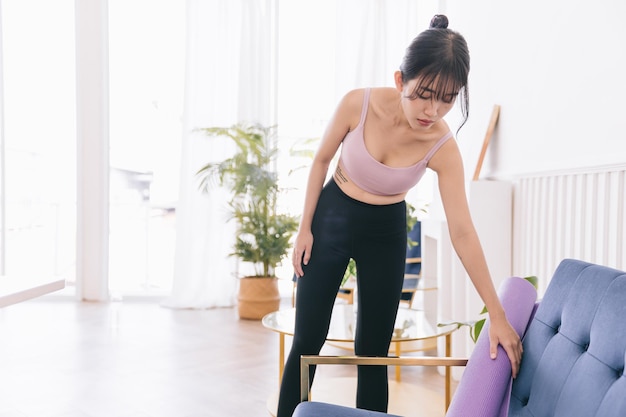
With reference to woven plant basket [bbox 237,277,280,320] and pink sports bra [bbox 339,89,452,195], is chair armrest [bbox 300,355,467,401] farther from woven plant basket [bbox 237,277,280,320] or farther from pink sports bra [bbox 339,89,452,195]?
woven plant basket [bbox 237,277,280,320]

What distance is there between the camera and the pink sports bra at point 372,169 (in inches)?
62.1

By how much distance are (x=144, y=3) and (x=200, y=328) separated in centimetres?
290

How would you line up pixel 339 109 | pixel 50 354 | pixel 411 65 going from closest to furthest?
pixel 411 65
pixel 339 109
pixel 50 354

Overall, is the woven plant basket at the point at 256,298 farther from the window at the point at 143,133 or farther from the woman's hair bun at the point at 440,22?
the woman's hair bun at the point at 440,22

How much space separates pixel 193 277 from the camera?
506cm

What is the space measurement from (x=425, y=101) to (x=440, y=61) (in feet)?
0.31

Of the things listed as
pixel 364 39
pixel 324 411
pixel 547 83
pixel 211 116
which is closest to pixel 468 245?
pixel 324 411

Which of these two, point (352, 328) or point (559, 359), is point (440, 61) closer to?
point (559, 359)

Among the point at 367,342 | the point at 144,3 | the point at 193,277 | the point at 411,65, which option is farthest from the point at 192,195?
the point at 411,65

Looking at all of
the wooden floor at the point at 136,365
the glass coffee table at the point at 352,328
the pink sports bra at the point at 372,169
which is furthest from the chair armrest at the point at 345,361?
the wooden floor at the point at 136,365

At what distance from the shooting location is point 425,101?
1.39 meters

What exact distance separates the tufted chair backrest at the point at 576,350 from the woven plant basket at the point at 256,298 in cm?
325

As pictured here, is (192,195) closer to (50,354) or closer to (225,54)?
(225,54)

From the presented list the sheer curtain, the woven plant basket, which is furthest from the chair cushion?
the sheer curtain
